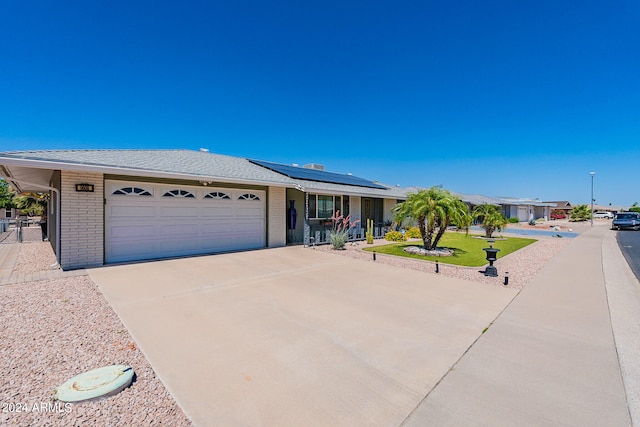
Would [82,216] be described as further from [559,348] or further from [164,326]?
[559,348]

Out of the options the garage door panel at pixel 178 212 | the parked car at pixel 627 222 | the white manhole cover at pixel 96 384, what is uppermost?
the garage door panel at pixel 178 212

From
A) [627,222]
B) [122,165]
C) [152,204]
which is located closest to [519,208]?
[627,222]

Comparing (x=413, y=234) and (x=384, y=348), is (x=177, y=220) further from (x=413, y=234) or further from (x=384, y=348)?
(x=413, y=234)

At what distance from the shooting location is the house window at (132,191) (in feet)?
29.8

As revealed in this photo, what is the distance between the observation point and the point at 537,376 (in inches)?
130

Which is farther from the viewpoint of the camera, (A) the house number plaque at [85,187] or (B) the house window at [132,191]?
(B) the house window at [132,191]

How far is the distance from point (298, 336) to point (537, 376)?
3.05 metres

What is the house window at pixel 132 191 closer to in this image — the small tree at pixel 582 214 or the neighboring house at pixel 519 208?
the neighboring house at pixel 519 208

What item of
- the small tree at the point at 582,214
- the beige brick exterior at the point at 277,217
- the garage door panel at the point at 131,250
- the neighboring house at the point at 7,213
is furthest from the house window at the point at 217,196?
the small tree at the point at 582,214

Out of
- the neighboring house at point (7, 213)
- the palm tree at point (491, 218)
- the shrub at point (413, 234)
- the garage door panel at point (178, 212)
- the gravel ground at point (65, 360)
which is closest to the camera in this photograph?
the gravel ground at point (65, 360)

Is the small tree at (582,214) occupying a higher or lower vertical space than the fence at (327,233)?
higher

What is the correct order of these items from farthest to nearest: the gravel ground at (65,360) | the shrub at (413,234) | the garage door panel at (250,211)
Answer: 1. the shrub at (413,234)
2. the garage door panel at (250,211)
3. the gravel ground at (65,360)

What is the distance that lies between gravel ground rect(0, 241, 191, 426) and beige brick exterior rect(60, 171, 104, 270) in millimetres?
2272

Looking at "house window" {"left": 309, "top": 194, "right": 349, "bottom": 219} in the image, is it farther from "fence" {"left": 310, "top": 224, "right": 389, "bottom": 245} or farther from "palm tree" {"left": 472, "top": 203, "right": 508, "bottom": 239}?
"palm tree" {"left": 472, "top": 203, "right": 508, "bottom": 239}
